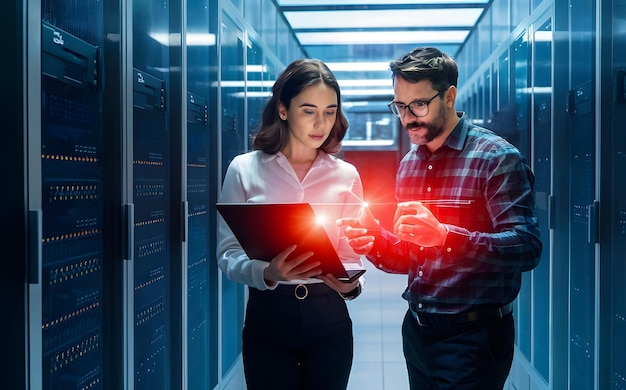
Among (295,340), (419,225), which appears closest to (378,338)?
(295,340)

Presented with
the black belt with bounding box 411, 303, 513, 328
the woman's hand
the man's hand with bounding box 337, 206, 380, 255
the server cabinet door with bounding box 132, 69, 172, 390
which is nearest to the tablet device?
the woman's hand

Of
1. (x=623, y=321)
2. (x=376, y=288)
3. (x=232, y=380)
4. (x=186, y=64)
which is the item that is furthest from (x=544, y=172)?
(x=376, y=288)

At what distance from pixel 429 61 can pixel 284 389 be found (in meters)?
1.05

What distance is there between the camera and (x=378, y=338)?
4871 millimetres

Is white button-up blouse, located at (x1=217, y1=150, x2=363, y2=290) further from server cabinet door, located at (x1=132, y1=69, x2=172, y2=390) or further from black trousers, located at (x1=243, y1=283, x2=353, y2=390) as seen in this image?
server cabinet door, located at (x1=132, y1=69, x2=172, y2=390)

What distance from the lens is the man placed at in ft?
4.92

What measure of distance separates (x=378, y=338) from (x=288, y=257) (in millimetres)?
3578

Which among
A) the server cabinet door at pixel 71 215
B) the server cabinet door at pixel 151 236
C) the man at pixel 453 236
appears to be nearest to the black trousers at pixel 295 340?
the man at pixel 453 236

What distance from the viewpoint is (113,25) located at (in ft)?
6.15

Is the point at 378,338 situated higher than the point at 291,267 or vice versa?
the point at 291,267

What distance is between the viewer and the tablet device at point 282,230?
134cm

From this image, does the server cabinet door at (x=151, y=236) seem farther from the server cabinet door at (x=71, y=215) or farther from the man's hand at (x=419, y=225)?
the man's hand at (x=419, y=225)

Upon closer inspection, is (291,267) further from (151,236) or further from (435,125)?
(151,236)

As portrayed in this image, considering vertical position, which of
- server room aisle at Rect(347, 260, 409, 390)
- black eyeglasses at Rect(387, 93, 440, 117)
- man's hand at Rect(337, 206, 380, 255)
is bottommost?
server room aisle at Rect(347, 260, 409, 390)
